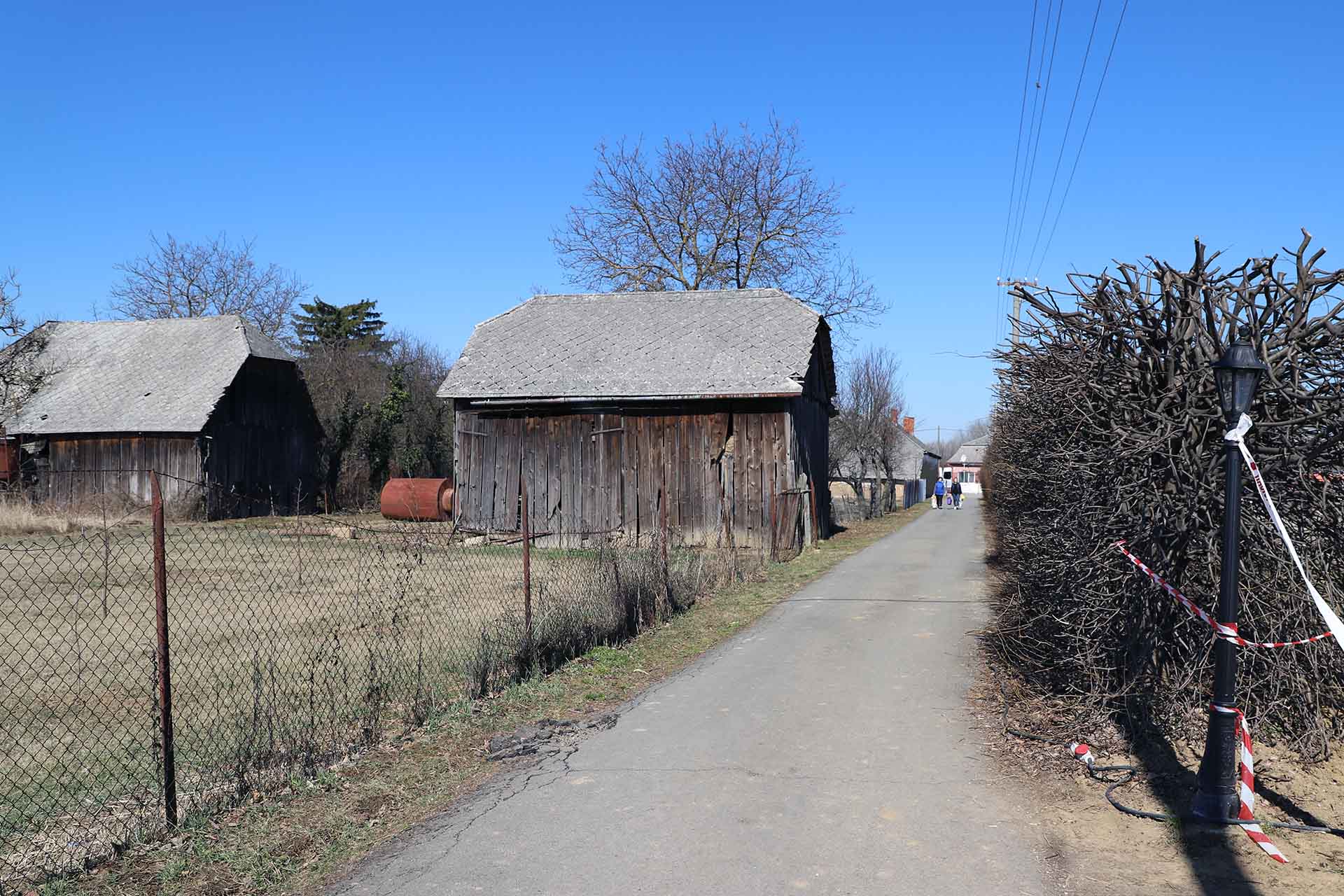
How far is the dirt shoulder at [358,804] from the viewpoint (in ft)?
15.3

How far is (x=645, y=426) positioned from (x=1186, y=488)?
15460mm

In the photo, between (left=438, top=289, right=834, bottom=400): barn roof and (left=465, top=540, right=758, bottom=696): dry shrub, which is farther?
(left=438, top=289, right=834, bottom=400): barn roof

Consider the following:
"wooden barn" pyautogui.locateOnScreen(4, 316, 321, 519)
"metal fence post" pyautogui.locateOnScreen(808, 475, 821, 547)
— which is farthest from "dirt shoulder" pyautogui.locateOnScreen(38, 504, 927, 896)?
"wooden barn" pyautogui.locateOnScreen(4, 316, 321, 519)

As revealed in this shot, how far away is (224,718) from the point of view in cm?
752

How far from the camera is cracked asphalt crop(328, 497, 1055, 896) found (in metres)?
4.65

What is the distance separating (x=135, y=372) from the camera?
32219 mm

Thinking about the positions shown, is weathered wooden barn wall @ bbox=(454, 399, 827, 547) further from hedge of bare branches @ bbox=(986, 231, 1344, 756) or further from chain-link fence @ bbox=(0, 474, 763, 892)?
hedge of bare branches @ bbox=(986, 231, 1344, 756)

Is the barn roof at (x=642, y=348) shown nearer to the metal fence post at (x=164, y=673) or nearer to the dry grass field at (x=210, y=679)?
the dry grass field at (x=210, y=679)

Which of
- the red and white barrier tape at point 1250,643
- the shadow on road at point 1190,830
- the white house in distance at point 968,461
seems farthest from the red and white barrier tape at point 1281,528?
the white house in distance at point 968,461

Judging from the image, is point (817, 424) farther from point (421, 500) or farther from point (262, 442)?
point (262, 442)

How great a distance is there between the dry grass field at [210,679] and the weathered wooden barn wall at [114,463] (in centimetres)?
1399

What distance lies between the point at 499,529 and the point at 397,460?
1666 cm

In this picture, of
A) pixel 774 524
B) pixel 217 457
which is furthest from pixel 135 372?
pixel 774 524

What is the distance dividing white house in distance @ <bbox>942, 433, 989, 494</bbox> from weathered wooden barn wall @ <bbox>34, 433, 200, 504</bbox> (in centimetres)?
9067
